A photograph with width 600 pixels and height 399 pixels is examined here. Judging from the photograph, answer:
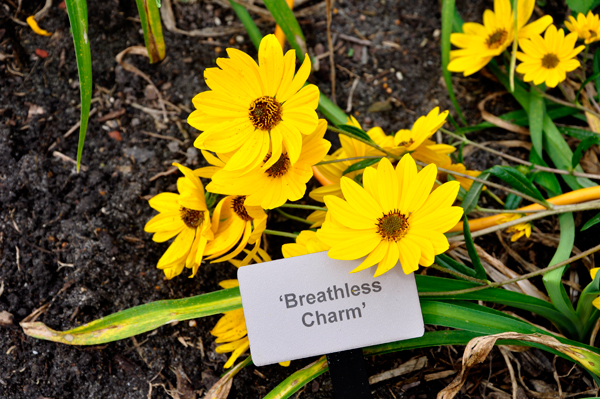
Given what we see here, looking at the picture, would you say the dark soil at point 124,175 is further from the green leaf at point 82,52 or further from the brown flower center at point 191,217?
the green leaf at point 82,52

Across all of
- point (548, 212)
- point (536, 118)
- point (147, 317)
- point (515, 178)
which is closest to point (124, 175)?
point (147, 317)

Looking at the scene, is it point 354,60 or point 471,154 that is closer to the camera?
point 471,154

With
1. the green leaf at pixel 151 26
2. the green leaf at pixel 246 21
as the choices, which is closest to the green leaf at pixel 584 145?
the green leaf at pixel 246 21

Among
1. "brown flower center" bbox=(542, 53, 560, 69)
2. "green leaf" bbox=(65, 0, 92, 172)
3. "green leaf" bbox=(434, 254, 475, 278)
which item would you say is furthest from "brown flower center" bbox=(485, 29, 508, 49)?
"green leaf" bbox=(65, 0, 92, 172)

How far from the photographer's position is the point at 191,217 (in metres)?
1.18

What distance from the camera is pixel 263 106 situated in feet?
3.41

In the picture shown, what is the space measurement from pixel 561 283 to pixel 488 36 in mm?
905

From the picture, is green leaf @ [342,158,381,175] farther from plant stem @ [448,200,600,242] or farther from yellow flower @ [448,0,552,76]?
yellow flower @ [448,0,552,76]

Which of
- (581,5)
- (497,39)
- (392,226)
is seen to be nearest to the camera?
(392,226)

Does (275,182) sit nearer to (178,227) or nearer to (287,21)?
(178,227)

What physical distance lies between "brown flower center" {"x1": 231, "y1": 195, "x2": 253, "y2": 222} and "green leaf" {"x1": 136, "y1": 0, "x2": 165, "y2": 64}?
592 millimetres

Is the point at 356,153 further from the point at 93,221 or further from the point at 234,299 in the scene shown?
the point at 93,221

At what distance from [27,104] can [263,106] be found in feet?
3.48

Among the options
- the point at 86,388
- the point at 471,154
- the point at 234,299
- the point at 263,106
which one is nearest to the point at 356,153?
the point at 263,106
